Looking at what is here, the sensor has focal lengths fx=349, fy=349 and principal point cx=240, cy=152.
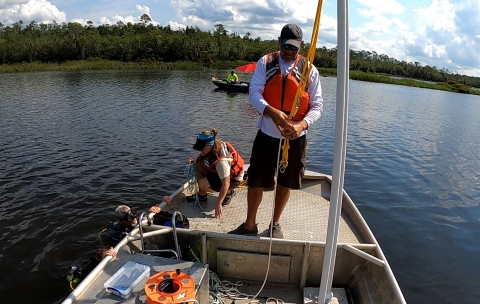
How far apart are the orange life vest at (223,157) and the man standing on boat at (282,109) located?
1122mm

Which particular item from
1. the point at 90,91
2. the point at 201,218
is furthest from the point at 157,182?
the point at 90,91

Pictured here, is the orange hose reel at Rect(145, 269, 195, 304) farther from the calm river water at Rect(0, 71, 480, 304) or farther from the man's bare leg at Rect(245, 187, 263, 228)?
the calm river water at Rect(0, 71, 480, 304)

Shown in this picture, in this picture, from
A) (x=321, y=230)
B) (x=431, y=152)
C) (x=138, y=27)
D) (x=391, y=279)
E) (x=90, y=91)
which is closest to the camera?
(x=391, y=279)

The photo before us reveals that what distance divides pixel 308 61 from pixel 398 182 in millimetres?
9368

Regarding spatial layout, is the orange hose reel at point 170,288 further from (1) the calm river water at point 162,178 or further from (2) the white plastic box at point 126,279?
(1) the calm river water at point 162,178

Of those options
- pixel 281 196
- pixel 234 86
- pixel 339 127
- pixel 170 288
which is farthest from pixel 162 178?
pixel 234 86

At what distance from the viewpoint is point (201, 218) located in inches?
209

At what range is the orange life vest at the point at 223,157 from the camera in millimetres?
5065

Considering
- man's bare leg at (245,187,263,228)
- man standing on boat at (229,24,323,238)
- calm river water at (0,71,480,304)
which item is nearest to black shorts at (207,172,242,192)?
man's bare leg at (245,187,263,228)

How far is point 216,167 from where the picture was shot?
4.96 metres

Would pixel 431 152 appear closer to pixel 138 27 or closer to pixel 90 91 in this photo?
pixel 90 91

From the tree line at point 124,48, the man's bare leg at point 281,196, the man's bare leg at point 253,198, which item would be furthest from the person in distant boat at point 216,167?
the tree line at point 124,48

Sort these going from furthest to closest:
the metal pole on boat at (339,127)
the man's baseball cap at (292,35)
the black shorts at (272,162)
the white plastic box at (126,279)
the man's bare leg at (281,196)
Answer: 1. the man's bare leg at (281,196)
2. the black shorts at (272,162)
3. the man's baseball cap at (292,35)
4. the white plastic box at (126,279)
5. the metal pole on boat at (339,127)

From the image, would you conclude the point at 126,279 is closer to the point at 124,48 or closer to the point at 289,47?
the point at 289,47
